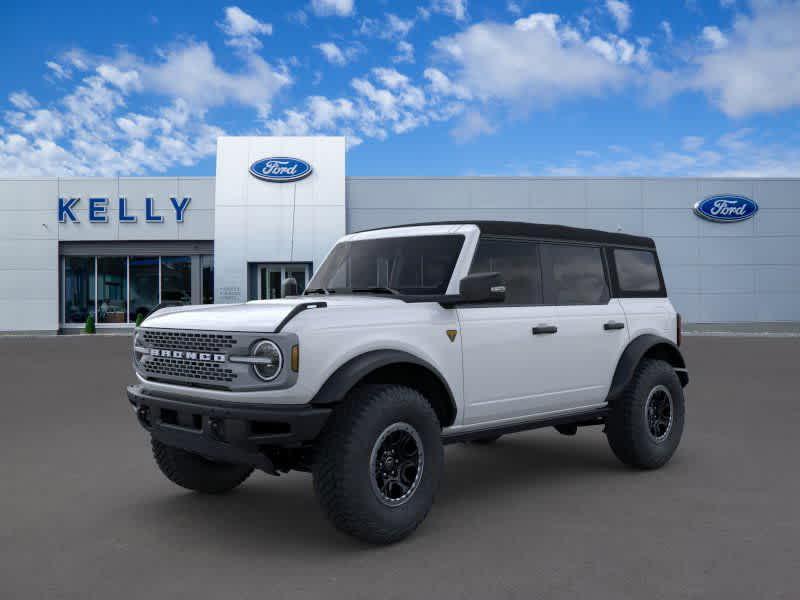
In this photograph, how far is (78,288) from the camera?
102ft

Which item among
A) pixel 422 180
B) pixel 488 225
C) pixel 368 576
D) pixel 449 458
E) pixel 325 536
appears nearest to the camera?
pixel 368 576

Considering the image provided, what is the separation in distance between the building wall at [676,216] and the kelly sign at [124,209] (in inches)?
276

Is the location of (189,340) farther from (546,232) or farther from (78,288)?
(78,288)

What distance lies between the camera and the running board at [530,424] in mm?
4797

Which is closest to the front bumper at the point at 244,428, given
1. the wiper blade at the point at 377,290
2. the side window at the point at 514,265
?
the wiper blade at the point at 377,290

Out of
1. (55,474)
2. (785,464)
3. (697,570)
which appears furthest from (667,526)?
(55,474)

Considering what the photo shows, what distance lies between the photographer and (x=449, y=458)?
6.68 meters

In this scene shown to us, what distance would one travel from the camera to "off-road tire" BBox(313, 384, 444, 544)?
13.1 ft

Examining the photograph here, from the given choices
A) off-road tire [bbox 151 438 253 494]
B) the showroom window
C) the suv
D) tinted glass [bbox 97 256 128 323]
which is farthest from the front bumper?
tinted glass [bbox 97 256 128 323]

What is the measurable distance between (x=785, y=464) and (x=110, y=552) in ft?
17.6

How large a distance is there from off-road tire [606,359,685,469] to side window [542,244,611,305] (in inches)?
28.7

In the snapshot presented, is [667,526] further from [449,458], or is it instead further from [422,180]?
[422,180]

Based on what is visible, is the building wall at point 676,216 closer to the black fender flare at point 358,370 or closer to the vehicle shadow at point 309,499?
the vehicle shadow at point 309,499

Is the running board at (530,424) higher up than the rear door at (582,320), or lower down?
lower down
